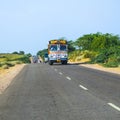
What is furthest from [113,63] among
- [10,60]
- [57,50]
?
[10,60]

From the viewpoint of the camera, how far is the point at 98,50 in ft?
298

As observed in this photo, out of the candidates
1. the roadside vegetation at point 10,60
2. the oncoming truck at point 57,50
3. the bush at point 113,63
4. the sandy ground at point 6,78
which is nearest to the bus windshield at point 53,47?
the oncoming truck at point 57,50

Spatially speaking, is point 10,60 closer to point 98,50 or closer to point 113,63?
point 98,50

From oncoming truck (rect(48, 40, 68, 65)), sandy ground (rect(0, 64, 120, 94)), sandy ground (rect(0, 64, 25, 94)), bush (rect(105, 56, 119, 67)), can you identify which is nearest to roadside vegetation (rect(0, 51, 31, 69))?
oncoming truck (rect(48, 40, 68, 65))

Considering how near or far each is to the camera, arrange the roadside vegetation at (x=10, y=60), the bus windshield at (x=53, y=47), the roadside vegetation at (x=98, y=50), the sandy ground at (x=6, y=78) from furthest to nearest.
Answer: the roadside vegetation at (x=10, y=60) < the roadside vegetation at (x=98, y=50) < the bus windshield at (x=53, y=47) < the sandy ground at (x=6, y=78)

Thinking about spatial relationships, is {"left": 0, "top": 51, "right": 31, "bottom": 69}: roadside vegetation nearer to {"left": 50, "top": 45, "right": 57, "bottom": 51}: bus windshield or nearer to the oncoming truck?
the oncoming truck

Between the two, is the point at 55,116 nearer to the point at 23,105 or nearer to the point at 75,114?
the point at 75,114

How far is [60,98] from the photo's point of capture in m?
16.1

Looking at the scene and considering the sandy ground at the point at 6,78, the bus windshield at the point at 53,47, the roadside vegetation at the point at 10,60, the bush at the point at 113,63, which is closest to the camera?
the sandy ground at the point at 6,78

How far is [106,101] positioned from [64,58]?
1679 inches

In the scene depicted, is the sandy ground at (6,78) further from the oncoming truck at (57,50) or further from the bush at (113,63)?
the oncoming truck at (57,50)

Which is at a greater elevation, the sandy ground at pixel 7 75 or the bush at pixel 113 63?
the bush at pixel 113 63

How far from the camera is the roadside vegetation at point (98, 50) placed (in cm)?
5831

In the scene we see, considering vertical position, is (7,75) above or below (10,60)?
below
